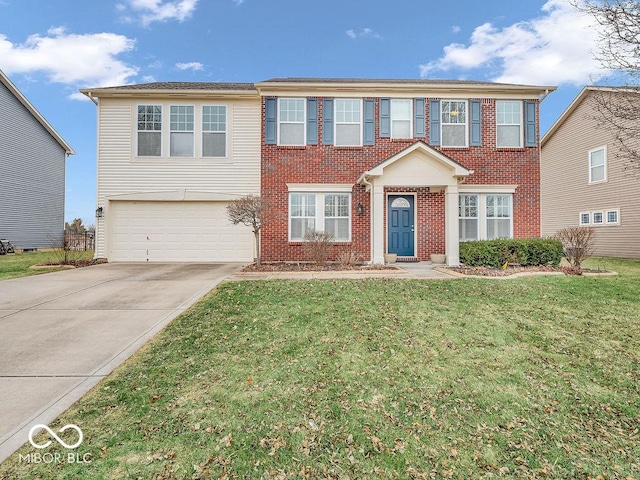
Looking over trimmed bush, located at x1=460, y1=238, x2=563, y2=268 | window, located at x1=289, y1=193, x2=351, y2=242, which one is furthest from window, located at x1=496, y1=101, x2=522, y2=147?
window, located at x1=289, y1=193, x2=351, y2=242

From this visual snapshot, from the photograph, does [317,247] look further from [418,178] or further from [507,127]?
[507,127]

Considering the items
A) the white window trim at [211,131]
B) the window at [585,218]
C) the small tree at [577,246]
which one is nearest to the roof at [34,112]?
the white window trim at [211,131]

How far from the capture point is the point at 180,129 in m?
12.1

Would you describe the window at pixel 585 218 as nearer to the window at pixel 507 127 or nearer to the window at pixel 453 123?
the window at pixel 507 127

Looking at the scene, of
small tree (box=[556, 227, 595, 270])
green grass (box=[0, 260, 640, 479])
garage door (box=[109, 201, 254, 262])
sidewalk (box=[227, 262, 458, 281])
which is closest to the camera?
green grass (box=[0, 260, 640, 479])

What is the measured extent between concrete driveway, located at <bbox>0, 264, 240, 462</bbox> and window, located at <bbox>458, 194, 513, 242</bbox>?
8.57m

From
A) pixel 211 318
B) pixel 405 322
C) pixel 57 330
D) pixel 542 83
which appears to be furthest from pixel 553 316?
pixel 542 83

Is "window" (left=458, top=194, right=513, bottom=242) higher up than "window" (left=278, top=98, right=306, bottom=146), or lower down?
lower down

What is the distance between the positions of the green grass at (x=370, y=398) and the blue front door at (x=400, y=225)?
623 centimetres

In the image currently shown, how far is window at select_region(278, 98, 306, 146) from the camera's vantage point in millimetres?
11852

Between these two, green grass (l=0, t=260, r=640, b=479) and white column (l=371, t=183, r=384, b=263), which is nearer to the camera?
green grass (l=0, t=260, r=640, b=479)

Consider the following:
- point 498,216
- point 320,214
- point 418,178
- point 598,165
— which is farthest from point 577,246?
point 598,165

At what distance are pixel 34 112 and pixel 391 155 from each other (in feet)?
65.3

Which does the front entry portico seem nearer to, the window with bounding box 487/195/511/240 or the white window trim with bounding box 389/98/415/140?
the white window trim with bounding box 389/98/415/140
